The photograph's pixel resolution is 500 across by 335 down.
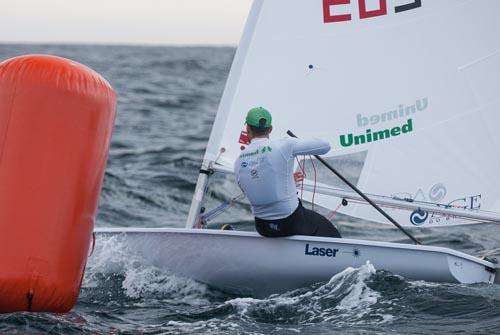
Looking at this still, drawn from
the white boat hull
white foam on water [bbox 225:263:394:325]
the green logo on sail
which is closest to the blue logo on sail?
the green logo on sail

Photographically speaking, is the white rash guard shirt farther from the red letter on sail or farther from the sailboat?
the red letter on sail

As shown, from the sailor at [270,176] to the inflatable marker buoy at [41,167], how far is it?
96 cm

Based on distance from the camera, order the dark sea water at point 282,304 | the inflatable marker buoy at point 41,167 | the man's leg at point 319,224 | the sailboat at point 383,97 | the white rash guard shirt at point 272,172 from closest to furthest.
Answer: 1. the inflatable marker buoy at point 41,167
2. the dark sea water at point 282,304
3. the white rash guard shirt at point 272,172
4. the man's leg at point 319,224
5. the sailboat at point 383,97

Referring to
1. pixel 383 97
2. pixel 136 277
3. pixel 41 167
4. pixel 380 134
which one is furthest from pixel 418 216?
pixel 41 167

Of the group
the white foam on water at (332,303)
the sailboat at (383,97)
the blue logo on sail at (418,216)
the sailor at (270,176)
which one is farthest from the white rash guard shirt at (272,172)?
the blue logo on sail at (418,216)

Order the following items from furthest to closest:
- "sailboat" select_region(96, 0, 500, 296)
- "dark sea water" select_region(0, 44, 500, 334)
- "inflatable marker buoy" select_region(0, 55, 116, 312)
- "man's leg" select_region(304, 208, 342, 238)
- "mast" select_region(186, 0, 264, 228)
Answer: "sailboat" select_region(96, 0, 500, 296) < "mast" select_region(186, 0, 264, 228) < "man's leg" select_region(304, 208, 342, 238) < "dark sea water" select_region(0, 44, 500, 334) < "inflatable marker buoy" select_region(0, 55, 116, 312)

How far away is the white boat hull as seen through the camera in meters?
5.20

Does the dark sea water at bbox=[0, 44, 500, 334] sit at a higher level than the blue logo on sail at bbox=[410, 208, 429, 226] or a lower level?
lower

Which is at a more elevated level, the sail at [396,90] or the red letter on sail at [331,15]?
the red letter on sail at [331,15]

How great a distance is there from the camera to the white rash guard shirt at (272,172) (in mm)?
5156

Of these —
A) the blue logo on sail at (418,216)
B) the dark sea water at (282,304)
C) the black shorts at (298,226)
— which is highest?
the blue logo on sail at (418,216)

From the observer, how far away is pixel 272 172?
17.0 feet

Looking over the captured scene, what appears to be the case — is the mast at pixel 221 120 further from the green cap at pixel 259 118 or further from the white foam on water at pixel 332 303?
the white foam on water at pixel 332 303

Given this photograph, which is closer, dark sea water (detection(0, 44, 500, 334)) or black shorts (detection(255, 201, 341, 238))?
dark sea water (detection(0, 44, 500, 334))
